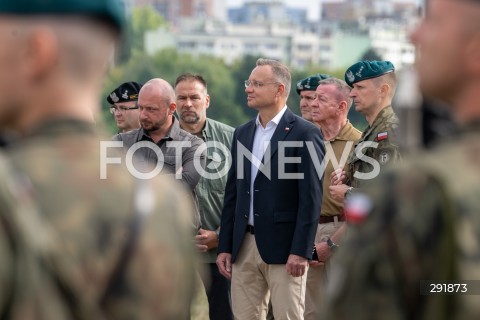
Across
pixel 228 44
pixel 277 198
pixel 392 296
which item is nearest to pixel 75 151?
pixel 392 296

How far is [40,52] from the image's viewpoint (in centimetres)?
284


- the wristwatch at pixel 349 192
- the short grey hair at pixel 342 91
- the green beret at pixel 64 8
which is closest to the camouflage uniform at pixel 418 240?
the green beret at pixel 64 8

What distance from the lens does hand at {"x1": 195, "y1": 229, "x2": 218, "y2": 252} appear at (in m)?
10.3

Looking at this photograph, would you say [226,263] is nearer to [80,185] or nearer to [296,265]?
[296,265]

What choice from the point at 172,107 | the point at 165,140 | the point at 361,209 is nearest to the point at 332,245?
the point at 165,140

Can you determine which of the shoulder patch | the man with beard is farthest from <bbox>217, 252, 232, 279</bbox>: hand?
the shoulder patch

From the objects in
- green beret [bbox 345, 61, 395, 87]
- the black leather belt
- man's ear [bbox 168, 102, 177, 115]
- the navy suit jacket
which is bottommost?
the black leather belt

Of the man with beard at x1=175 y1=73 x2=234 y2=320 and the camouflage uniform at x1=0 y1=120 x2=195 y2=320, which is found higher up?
the camouflage uniform at x1=0 y1=120 x2=195 y2=320

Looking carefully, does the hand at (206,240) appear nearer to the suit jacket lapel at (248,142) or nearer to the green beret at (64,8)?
the suit jacket lapel at (248,142)

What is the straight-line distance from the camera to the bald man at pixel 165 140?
32.4ft

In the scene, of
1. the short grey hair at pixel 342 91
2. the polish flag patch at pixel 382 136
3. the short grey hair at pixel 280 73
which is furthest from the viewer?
the short grey hair at pixel 342 91

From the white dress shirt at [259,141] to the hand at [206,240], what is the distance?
0.74 metres

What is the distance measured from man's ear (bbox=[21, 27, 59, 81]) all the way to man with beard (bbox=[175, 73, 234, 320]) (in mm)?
7317

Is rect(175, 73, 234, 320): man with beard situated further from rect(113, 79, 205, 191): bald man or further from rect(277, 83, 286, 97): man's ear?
rect(277, 83, 286, 97): man's ear
